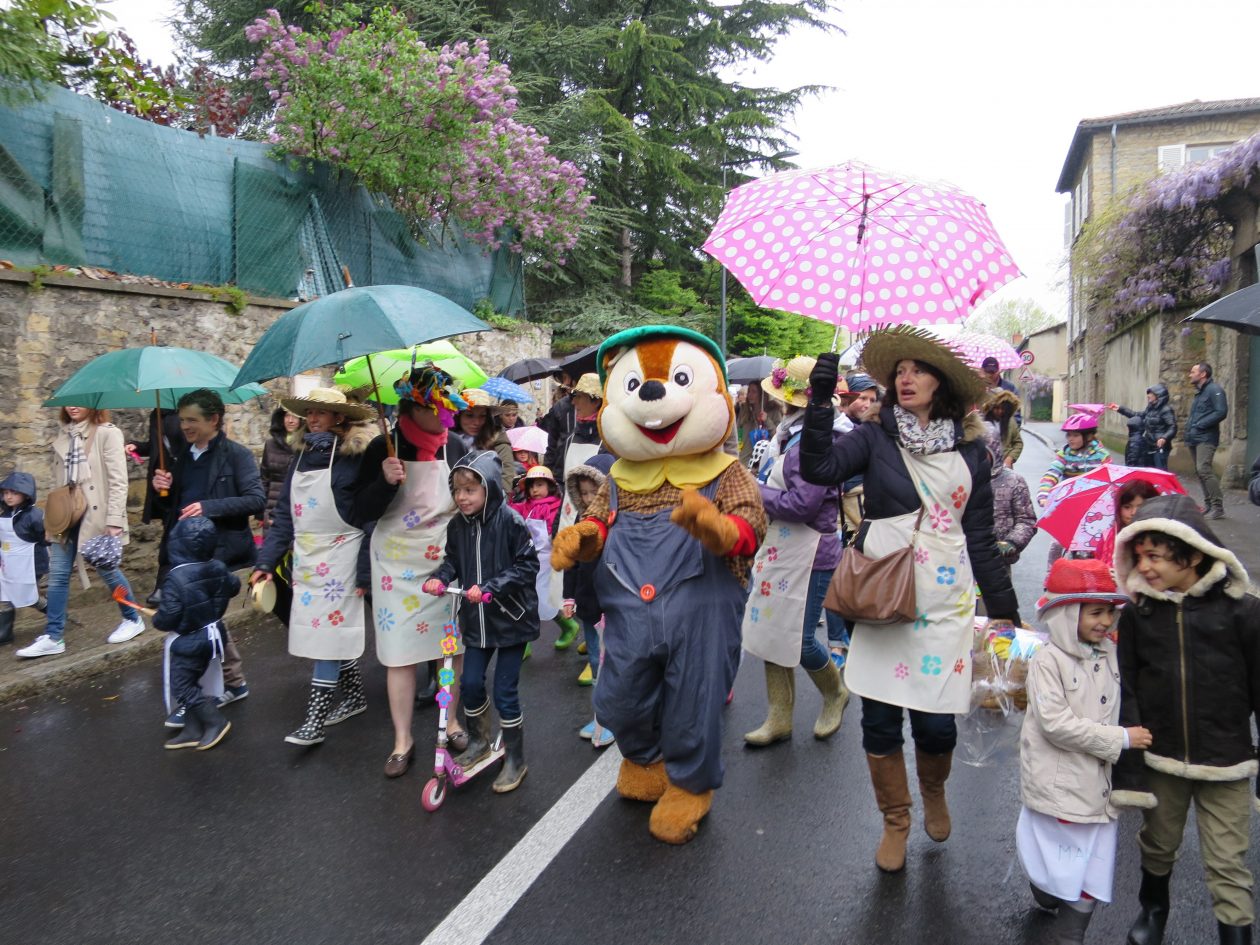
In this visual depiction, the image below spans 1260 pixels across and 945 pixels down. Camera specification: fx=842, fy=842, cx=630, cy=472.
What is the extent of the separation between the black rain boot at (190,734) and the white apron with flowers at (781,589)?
289cm

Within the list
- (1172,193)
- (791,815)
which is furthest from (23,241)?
(1172,193)

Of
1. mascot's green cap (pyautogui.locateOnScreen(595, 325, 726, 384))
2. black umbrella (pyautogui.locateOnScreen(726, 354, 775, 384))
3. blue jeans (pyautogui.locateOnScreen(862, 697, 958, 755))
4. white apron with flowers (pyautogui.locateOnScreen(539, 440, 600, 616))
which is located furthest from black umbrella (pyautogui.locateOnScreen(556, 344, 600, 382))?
blue jeans (pyautogui.locateOnScreen(862, 697, 958, 755))

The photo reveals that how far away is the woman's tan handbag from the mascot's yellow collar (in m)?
0.67

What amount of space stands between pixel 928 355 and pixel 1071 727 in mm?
1310

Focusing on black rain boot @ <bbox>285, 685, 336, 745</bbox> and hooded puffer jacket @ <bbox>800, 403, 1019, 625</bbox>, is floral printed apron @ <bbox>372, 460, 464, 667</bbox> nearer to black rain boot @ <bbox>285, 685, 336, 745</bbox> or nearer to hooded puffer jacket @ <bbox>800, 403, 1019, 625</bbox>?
black rain boot @ <bbox>285, 685, 336, 745</bbox>

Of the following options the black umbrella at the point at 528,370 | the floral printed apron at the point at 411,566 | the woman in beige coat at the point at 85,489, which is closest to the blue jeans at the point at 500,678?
the floral printed apron at the point at 411,566

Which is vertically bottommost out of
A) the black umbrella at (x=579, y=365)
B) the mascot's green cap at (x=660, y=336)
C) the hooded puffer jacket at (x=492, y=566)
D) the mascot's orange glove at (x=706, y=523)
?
the hooded puffer jacket at (x=492, y=566)

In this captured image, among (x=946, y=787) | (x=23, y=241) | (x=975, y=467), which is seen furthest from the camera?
(x=23, y=241)

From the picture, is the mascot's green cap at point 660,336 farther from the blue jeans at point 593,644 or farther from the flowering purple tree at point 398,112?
the flowering purple tree at point 398,112

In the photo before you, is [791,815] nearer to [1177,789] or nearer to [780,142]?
[1177,789]

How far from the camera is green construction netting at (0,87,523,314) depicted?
7324mm

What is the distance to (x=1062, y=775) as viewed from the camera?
8.61 feet

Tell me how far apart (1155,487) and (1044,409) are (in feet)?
169

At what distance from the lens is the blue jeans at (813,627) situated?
422 centimetres
